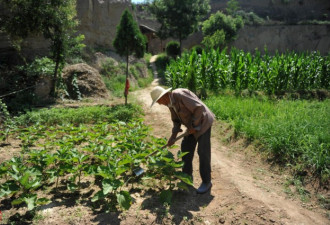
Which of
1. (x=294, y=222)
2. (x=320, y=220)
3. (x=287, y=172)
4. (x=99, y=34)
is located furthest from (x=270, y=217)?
(x=99, y=34)

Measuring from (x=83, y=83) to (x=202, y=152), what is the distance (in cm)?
687

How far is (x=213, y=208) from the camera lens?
3.24 metres

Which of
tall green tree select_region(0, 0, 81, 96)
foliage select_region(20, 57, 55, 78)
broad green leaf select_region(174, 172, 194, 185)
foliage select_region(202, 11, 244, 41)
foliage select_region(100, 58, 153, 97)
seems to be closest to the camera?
broad green leaf select_region(174, 172, 194, 185)

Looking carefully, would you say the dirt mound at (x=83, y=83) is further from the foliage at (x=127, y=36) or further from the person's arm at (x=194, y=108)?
the person's arm at (x=194, y=108)

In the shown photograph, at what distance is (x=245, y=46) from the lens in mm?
26500

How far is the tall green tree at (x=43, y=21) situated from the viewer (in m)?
7.74

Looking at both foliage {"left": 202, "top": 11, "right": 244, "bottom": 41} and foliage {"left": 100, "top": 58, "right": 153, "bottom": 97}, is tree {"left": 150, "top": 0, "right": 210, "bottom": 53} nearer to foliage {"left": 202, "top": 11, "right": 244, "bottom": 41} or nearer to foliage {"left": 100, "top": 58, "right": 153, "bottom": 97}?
foliage {"left": 202, "top": 11, "right": 244, "bottom": 41}

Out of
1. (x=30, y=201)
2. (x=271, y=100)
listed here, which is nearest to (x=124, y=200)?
(x=30, y=201)

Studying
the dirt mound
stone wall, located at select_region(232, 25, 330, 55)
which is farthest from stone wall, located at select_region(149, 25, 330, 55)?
the dirt mound

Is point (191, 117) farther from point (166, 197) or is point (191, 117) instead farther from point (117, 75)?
point (117, 75)

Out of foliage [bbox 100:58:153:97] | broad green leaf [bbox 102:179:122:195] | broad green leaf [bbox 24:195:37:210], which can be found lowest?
broad green leaf [bbox 24:195:37:210]

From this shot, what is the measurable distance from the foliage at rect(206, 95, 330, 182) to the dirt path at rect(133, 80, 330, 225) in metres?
0.39

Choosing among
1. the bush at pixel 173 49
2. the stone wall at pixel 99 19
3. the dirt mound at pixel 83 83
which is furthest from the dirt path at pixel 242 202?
the bush at pixel 173 49

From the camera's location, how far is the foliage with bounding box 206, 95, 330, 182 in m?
3.85
